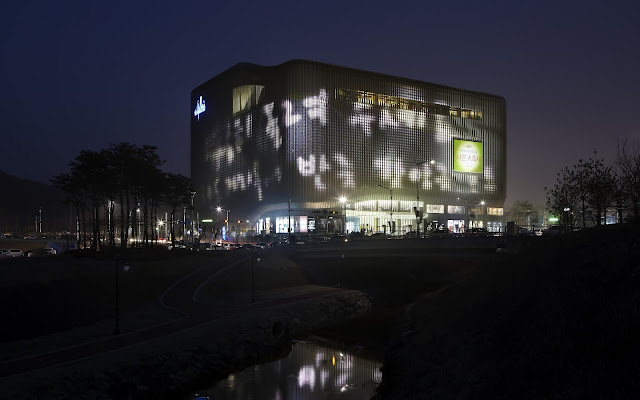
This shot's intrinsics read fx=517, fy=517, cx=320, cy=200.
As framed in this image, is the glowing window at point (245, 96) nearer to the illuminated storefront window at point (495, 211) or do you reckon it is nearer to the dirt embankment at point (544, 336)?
the illuminated storefront window at point (495, 211)

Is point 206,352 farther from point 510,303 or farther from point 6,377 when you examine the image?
point 510,303

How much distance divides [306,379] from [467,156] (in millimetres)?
162189

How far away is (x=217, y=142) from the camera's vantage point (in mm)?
197750

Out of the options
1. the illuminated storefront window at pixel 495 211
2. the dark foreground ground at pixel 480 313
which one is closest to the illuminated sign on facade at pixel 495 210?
the illuminated storefront window at pixel 495 211

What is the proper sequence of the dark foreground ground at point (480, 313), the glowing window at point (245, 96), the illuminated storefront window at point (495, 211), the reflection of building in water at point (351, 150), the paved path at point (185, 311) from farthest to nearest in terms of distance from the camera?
the illuminated storefront window at point (495, 211) → the glowing window at point (245, 96) → the reflection of building in water at point (351, 150) → the paved path at point (185, 311) → the dark foreground ground at point (480, 313)

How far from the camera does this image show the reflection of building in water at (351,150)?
518 feet

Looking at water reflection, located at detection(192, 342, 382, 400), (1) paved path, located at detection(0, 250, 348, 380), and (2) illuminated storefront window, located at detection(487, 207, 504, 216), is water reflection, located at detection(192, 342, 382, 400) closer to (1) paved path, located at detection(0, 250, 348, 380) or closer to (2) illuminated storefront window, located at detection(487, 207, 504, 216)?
(1) paved path, located at detection(0, 250, 348, 380)

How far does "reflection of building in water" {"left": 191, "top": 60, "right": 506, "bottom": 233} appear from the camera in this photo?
158 meters

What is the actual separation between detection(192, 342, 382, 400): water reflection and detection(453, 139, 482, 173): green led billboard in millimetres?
150655

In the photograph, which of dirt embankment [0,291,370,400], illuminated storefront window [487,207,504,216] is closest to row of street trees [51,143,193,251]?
dirt embankment [0,291,370,400]

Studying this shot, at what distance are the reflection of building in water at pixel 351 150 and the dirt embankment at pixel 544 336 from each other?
108 metres

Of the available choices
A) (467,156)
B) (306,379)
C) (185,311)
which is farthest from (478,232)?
(467,156)

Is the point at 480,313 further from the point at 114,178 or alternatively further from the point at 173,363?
the point at 114,178

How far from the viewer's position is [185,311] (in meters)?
50.1
